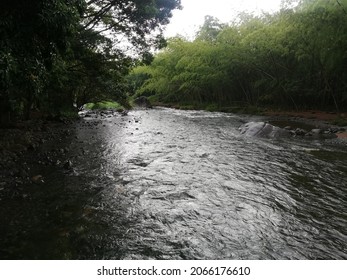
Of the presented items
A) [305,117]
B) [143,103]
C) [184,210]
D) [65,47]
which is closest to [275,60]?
[305,117]

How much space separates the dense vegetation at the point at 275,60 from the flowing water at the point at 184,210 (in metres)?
13.8

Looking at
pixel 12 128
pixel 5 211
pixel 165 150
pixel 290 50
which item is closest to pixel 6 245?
pixel 5 211

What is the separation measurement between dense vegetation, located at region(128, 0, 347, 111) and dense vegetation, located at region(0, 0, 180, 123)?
19.4 ft

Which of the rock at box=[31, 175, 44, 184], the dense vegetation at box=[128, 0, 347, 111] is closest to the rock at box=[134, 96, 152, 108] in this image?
the dense vegetation at box=[128, 0, 347, 111]

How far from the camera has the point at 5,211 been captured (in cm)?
500

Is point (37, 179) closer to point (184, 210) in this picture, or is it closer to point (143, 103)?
point (184, 210)

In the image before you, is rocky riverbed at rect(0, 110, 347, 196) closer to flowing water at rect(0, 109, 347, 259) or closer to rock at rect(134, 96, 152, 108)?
flowing water at rect(0, 109, 347, 259)

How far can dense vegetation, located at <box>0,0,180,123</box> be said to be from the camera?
5945 mm

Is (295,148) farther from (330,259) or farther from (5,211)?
(5,211)

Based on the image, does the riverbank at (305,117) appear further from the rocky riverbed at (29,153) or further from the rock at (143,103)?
the rock at (143,103)

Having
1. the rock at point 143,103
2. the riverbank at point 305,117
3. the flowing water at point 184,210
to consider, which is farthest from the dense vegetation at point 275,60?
the flowing water at point 184,210

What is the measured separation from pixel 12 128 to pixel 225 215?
36.7 ft

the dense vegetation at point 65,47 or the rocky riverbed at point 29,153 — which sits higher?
the dense vegetation at point 65,47

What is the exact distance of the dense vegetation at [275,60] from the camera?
65.1 feet
